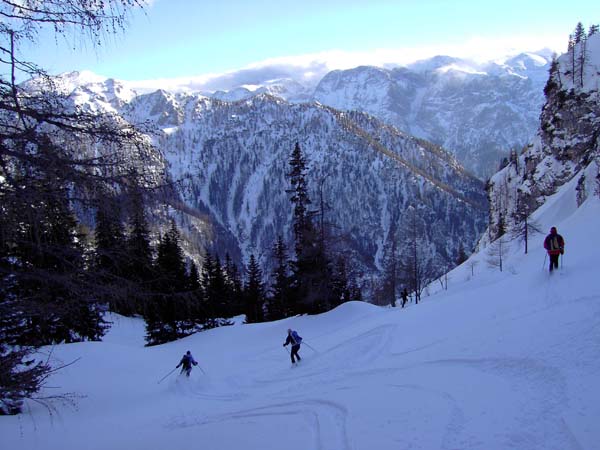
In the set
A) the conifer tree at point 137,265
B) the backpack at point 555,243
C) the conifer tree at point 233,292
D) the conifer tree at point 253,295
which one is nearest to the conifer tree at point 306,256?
the conifer tree at point 253,295

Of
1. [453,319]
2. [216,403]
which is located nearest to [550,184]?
[453,319]

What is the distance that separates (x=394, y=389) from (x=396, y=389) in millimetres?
48

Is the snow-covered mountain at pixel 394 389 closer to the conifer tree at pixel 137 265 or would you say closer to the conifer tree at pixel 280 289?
the conifer tree at pixel 137 265

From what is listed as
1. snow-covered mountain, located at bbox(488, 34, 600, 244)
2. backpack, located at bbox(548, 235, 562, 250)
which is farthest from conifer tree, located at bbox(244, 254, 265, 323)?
snow-covered mountain, located at bbox(488, 34, 600, 244)

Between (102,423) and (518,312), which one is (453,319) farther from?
(102,423)

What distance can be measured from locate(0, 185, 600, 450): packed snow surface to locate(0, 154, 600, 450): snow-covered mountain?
0.04m

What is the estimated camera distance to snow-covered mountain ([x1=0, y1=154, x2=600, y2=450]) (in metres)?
6.41

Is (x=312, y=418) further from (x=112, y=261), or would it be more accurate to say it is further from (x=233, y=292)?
(x=233, y=292)

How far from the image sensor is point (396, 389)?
8641mm

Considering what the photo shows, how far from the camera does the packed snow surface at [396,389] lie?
643 cm

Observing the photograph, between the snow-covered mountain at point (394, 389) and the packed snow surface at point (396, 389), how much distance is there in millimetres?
37

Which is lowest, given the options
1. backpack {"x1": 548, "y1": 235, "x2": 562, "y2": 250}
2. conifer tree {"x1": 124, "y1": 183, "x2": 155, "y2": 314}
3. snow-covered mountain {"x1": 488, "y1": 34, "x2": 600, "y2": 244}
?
backpack {"x1": 548, "y1": 235, "x2": 562, "y2": 250}

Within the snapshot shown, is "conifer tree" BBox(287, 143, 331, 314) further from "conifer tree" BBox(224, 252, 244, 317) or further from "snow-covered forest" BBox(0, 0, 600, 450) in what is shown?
"conifer tree" BBox(224, 252, 244, 317)

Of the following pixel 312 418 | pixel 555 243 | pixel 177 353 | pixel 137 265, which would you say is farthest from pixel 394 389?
pixel 177 353
